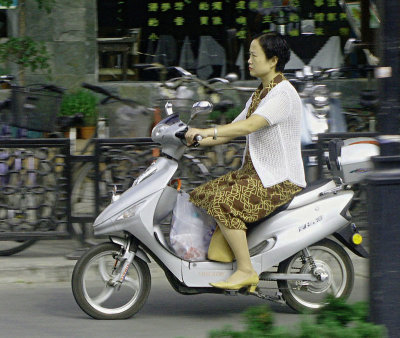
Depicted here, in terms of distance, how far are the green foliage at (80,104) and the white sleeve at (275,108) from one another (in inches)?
234

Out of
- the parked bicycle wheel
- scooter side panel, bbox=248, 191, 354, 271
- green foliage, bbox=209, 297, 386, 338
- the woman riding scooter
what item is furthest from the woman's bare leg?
the parked bicycle wheel

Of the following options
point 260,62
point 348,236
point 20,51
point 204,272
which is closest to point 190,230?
point 204,272

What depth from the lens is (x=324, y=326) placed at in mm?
3510

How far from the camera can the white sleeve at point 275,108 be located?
5.25 metres

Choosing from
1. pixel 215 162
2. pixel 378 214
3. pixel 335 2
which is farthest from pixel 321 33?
pixel 378 214

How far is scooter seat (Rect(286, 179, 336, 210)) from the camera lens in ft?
18.0

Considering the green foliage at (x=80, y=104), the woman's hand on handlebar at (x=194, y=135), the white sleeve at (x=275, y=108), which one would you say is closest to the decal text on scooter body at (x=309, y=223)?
the white sleeve at (x=275, y=108)

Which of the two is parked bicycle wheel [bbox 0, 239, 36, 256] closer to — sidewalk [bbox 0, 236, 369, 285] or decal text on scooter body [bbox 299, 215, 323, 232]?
sidewalk [bbox 0, 236, 369, 285]

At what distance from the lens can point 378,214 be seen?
3.62 m

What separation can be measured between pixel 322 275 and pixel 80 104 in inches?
253

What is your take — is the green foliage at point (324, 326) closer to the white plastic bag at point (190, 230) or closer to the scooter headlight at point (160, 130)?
the white plastic bag at point (190, 230)

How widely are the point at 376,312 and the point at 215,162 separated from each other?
3.60m

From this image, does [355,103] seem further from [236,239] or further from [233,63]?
[236,239]

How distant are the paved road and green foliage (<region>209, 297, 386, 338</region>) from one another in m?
1.49
